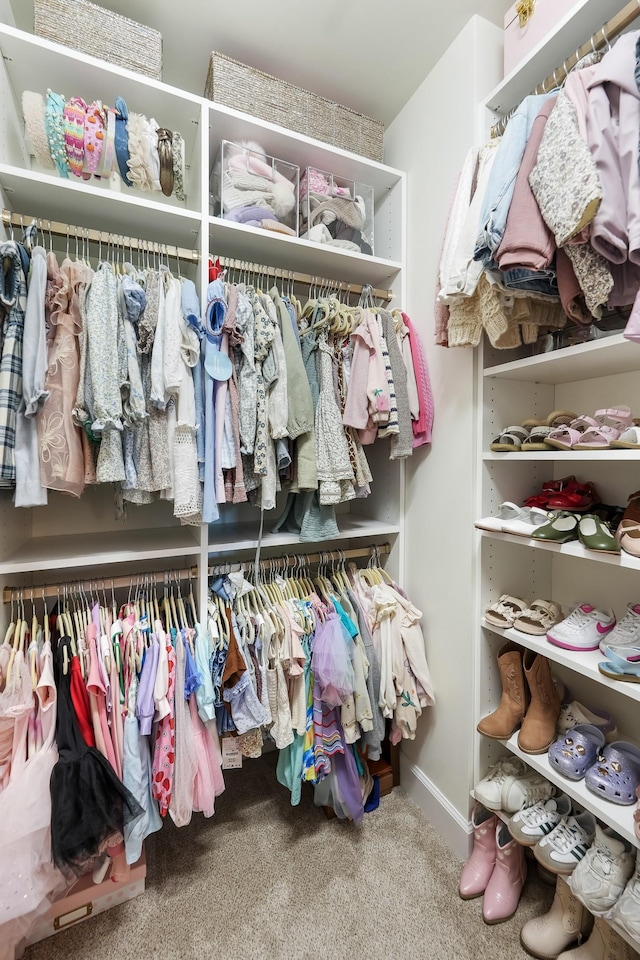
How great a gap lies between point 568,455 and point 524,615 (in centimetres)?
Result: 51

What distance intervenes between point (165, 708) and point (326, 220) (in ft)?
5.58

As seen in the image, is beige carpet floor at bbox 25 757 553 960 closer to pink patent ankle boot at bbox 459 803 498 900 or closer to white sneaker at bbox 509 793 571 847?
pink patent ankle boot at bbox 459 803 498 900

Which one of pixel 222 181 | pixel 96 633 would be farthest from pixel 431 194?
pixel 96 633

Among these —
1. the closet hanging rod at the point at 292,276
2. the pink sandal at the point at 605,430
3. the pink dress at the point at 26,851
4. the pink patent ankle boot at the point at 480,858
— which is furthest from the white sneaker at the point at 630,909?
the closet hanging rod at the point at 292,276

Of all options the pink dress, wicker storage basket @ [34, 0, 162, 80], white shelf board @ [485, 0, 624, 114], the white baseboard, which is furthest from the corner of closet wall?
the pink dress

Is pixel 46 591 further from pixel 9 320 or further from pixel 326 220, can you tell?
pixel 326 220

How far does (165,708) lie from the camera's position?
1.21 m

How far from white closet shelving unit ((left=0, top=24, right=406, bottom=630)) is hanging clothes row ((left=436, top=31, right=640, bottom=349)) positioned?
Answer: 1.89 ft

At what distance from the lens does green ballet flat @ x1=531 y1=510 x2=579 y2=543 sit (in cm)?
108

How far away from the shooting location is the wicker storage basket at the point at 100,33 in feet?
3.90

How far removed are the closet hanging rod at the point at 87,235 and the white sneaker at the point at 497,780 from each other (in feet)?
6.22

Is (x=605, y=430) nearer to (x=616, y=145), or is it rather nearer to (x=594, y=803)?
(x=616, y=145)

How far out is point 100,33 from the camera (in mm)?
1234

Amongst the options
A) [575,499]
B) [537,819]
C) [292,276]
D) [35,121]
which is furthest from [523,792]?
[35,121]
